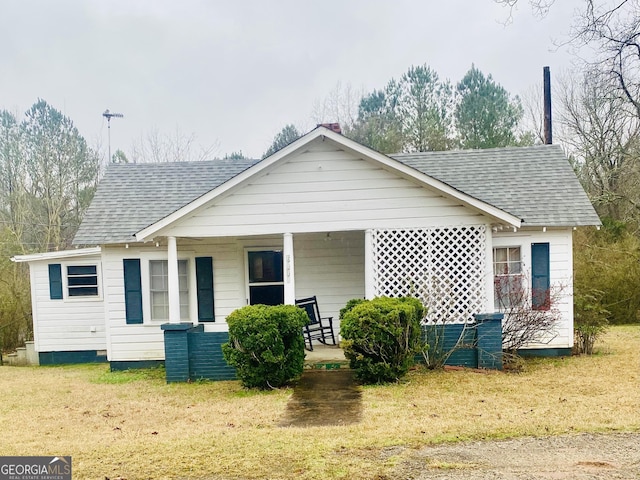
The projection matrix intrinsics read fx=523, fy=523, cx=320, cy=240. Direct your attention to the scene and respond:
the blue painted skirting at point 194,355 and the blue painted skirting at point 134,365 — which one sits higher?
the blue painted skirting at point 194,355

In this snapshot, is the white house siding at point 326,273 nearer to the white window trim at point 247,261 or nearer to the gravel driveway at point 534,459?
the white window trim at point 247,261

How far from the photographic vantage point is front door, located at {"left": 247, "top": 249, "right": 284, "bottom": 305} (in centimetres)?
1149

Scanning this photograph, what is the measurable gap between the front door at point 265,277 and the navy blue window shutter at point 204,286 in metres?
0.84

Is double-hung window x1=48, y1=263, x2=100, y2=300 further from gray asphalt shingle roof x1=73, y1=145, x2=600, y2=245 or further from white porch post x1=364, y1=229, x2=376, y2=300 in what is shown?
white porch post x1=364, y1=229, x2=376, y2=300

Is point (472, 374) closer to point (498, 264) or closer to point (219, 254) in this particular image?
point (498, 264)

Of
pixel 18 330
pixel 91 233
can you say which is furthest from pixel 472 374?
pixel 18 330

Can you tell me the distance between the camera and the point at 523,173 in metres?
12.3

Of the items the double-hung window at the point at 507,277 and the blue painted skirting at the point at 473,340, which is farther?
the double-hung window at the point at 507,277

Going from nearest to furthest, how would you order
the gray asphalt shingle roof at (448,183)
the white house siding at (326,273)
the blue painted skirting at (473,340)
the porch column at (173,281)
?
1. the blue painted skirting at (473,340)
2. the porch column at (173,281)
3. the gray asphalt shingle roof at (448,183)
4. the white house siding at (326,273)

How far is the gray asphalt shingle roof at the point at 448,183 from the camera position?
36.1ft

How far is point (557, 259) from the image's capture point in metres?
10.8

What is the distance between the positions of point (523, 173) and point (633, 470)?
351 inches

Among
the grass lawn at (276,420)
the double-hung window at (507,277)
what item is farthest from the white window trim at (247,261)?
the double-hung window at (507,277)

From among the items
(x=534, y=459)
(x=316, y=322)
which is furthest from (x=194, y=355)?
(x=534, y=459)
